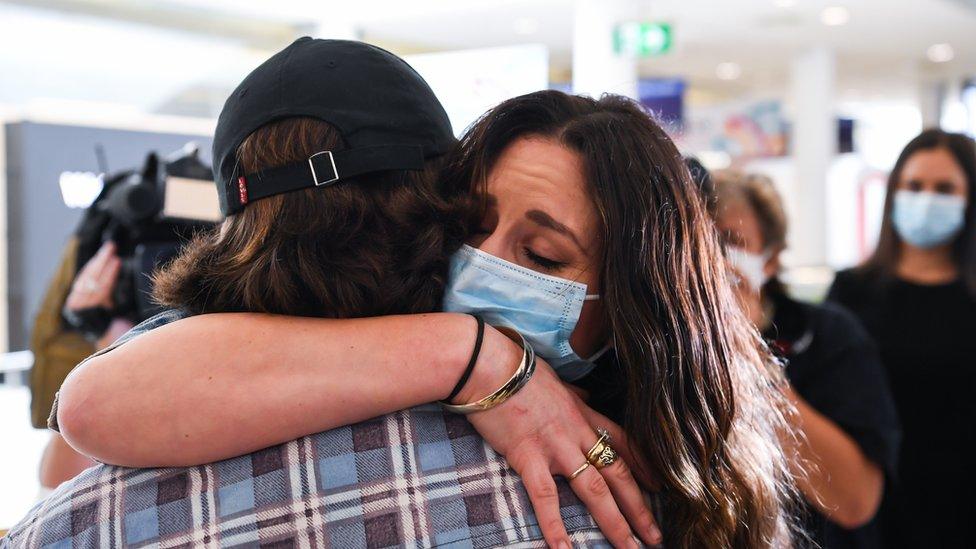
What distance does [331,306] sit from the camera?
949 millimetres

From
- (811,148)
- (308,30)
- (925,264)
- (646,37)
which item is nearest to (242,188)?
(925,264)

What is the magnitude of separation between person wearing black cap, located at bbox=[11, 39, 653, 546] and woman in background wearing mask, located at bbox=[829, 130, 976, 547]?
5.86 ft

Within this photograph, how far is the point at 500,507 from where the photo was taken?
0.91 metres

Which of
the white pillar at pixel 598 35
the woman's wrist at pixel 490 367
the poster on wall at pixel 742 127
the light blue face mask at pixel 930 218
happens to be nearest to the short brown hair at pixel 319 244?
the woman's wrist at pixel 490 367

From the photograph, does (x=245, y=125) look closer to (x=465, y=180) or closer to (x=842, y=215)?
(x=465, y=180)

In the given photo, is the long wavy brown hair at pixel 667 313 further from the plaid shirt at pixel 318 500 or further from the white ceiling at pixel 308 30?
the white ceiling at pixel 308 30

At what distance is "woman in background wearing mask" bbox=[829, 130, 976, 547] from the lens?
2.43 metres

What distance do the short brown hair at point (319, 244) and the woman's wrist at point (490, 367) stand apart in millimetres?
110

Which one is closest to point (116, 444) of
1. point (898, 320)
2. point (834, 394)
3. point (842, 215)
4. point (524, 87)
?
point (524, 87)

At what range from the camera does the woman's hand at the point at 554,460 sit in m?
0.91

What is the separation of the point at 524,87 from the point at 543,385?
32.9 inches

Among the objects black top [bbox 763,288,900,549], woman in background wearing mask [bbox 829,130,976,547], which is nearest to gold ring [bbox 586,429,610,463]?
black top [bbox 763,288,900,549]

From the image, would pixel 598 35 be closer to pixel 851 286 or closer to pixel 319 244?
pixel 851 286

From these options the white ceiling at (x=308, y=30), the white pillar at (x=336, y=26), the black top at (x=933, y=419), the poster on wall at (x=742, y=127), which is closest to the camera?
the black top at (x=933, y=419)
